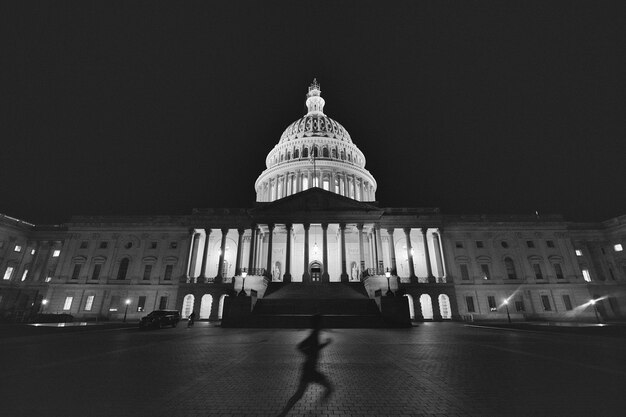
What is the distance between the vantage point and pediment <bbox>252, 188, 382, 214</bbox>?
146 feet

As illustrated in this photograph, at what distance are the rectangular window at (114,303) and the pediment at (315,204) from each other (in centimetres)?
2641

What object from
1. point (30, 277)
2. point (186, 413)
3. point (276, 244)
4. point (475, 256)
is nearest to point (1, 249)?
point (30, 277)

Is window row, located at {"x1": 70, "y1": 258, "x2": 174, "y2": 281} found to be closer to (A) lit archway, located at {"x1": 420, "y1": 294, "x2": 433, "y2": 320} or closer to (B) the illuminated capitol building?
(B) the illuminated capitol building

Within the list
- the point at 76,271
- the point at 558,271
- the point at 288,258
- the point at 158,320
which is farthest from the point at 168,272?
the point at 558,271

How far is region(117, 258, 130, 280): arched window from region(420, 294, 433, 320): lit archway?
48.0 metres

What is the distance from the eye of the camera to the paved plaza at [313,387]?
4.86 m

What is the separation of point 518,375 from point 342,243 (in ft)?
115

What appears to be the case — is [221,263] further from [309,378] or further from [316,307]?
[309,378]

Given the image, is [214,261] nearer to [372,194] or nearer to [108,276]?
[108,276]

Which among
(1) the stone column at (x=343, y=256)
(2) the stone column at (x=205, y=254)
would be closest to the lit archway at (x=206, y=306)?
(2) the stone column at (x=205, y=254)

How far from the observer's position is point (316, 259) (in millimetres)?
50156

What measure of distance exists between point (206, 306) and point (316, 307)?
2119 centimetres

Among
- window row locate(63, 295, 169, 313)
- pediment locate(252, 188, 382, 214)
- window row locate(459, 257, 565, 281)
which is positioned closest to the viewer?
pediment locate(252, 188, 382, 214)

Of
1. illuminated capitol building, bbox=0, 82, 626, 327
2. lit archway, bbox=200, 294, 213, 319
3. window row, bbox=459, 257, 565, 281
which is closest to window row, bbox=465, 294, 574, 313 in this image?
illuminated capitol building, bbox=0, 82, 626, 327
